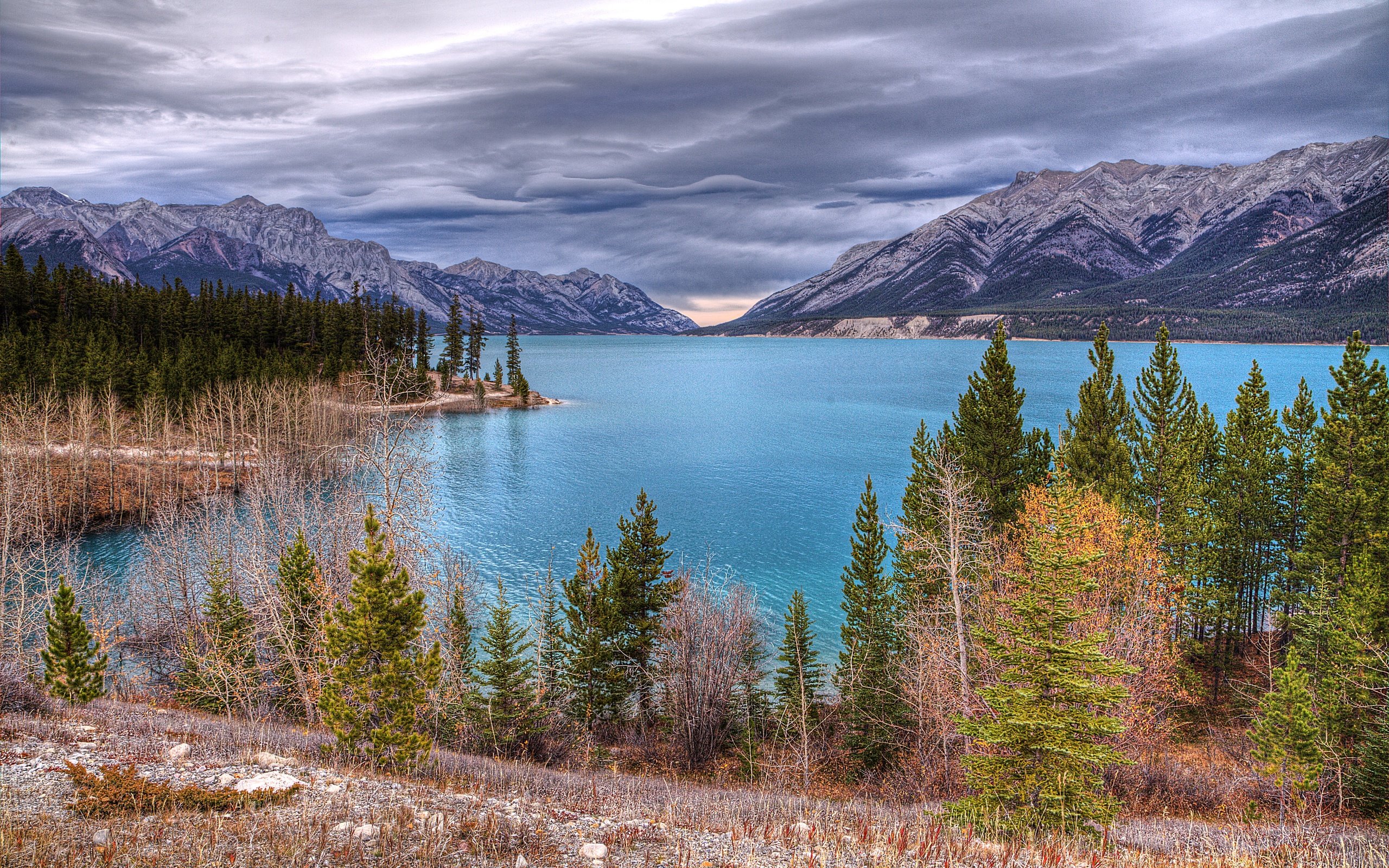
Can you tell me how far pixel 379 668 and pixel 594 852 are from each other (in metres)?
9.21

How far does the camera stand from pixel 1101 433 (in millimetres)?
38625

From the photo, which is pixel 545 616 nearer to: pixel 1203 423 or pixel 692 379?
pixel 1203 423

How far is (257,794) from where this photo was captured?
11766mm

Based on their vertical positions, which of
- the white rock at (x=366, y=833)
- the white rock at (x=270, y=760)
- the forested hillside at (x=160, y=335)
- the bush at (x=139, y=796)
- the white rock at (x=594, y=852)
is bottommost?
the white rock at (x=270, y=760)

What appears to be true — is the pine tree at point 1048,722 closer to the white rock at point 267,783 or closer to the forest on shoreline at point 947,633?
the forest on shoreline at point 947,633

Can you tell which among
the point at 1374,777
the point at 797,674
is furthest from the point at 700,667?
the point at 1374,777

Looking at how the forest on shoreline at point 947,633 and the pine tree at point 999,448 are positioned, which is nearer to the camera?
the forest on shoreline at point 947,633

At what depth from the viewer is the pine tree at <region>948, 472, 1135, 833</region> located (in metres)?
14.1

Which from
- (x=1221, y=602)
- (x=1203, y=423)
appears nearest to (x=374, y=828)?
(x=1221, y=602)

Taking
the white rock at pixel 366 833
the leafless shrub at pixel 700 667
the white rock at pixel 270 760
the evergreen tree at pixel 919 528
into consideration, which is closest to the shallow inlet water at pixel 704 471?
the evergreen tree at pixel 919 528

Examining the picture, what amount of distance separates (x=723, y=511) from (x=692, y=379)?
138013 mm

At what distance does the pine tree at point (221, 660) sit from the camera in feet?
81.5

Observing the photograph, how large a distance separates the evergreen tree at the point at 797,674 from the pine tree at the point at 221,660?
2049cm

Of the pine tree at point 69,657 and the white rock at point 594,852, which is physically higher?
the white rock at point 594,852
